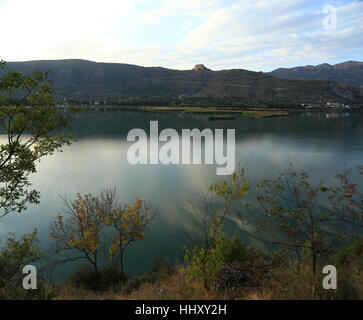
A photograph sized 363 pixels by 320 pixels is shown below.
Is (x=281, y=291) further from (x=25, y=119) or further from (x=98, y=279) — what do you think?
(x=25, y=119)

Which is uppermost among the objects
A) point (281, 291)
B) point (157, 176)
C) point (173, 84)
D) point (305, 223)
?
point (173, 84)

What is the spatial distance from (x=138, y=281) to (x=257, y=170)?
17.7 meters

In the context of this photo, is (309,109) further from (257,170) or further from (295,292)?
(295,292)

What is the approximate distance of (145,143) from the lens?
4194 centimetres

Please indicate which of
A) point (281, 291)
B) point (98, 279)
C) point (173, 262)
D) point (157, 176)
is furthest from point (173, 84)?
point (281, 291)

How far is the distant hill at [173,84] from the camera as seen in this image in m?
128

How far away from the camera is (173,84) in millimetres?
163375

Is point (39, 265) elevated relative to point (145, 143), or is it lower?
lower

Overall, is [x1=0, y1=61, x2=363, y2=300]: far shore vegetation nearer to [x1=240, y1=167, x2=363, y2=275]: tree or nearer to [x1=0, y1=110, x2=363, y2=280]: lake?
[x1=240, y1=167, x2=363, y2=275]: tree

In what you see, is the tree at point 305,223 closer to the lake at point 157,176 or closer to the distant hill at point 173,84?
the lake at point 157,176

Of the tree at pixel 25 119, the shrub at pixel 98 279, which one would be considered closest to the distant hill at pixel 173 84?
the shrub at pixel 98 279

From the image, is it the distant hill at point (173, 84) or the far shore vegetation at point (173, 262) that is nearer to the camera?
the far shore vegetation at point (173, 262)

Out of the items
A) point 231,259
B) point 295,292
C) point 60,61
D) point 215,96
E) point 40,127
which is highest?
point 60,61

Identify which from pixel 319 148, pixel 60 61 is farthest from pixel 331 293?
pixel 60 61
